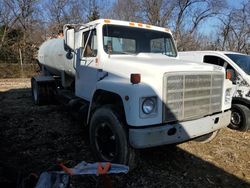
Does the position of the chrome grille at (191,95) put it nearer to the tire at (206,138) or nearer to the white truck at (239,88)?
the tire at (206,138)

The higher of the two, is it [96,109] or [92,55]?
[92,55]

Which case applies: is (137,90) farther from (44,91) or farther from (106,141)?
(44,91)

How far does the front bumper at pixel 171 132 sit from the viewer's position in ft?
13.1

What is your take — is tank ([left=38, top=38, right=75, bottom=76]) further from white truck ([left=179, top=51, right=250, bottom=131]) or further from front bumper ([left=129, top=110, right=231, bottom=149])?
white truck ([left=179, top=51, right=250, bottom=131])

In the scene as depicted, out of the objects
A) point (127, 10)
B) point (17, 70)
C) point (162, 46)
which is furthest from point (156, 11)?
point (162, 46)

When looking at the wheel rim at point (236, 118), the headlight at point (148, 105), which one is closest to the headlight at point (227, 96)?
the headlight at point (148, 105)

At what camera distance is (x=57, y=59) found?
327 inches

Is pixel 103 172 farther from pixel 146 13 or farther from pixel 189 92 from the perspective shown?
pixel 146 13

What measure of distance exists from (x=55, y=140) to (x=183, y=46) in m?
23.1

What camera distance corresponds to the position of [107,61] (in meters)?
5.14

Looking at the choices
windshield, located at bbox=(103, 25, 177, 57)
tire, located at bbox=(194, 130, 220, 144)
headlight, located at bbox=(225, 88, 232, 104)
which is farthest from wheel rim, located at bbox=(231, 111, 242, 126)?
windshield, located at bbox=(103, 25, 177, 57)

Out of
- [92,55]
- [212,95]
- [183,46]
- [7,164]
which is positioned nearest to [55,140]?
[7,164]

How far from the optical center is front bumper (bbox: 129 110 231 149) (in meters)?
3.98

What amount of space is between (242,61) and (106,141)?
16.1ft
